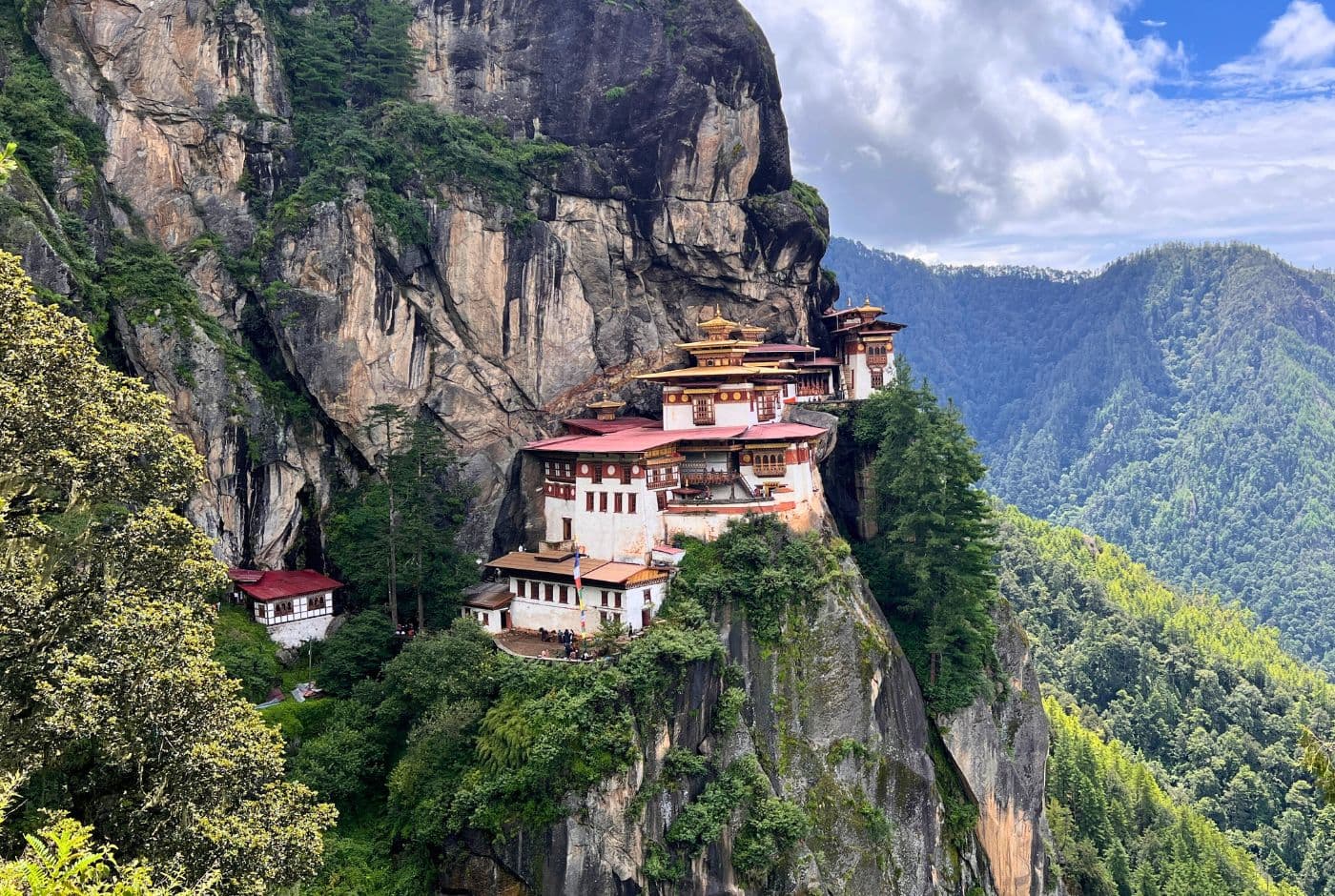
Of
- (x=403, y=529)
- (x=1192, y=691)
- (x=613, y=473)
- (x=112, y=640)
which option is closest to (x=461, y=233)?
(x=613, y=473)

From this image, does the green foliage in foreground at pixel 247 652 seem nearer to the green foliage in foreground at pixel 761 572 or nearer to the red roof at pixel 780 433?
the green foliage in foreground at pixel 761 572

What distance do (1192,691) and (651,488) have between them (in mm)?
72186

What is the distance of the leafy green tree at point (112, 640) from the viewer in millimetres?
13219

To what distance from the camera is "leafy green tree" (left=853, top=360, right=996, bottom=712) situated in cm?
3862

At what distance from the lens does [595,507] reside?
37.1 meters

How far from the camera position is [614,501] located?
36406 millimetres

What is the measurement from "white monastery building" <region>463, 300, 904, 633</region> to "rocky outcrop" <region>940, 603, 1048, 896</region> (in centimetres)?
1127

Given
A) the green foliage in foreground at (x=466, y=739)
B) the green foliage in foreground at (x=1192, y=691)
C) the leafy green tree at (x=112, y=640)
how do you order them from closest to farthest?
the leafy green tree at (x=112, y=640) < the green foliage in foreground at (x=466, y=739) < the green foliage in foreground at (x=1192, y=691)

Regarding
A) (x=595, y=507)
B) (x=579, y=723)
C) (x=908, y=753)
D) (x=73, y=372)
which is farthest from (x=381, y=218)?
(x=908, y=753)

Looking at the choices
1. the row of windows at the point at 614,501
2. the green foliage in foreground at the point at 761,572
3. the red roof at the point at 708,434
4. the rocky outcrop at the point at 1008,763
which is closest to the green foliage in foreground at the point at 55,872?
the green foliage in foreground at the point at 761,572

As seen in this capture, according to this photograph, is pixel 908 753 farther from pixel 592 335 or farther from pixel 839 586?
pixel 592 335

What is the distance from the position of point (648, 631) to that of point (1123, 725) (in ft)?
212

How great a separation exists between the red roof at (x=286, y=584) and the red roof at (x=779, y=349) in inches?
868

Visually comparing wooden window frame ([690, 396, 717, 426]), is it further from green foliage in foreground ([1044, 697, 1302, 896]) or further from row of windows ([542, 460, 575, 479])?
green foliage in foreground ([1044, 697, 1302, 896])
